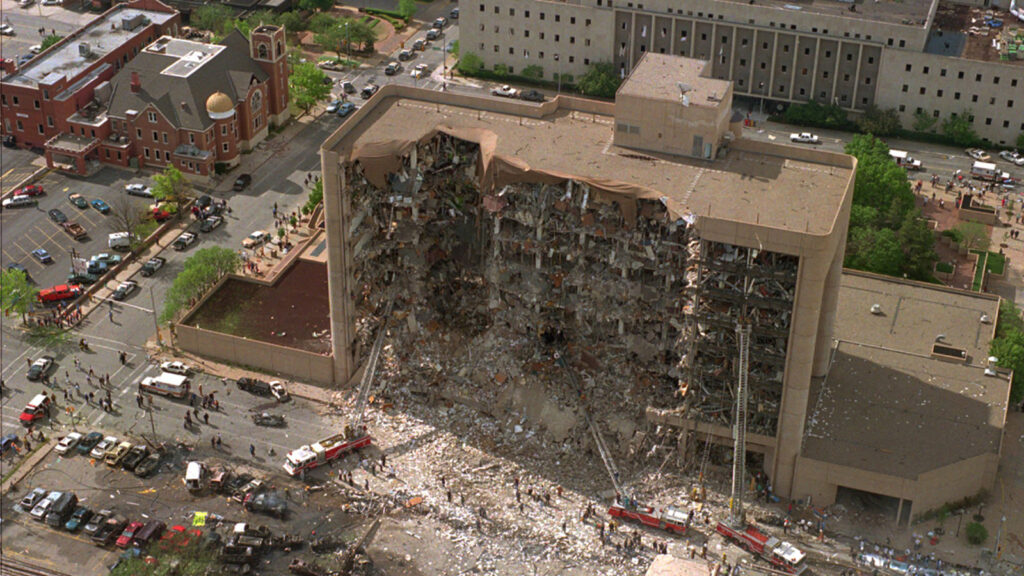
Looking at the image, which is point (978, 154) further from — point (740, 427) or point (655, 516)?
point (655, 516)

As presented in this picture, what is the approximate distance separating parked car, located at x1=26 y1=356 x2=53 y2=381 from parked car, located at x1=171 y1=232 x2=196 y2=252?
26.4 meters

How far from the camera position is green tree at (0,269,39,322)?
14900 centimetres

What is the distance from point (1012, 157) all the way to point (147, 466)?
124 metres

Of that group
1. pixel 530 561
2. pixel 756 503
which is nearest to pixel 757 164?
pixel 756 503

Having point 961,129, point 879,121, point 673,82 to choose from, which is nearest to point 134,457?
point 673,82

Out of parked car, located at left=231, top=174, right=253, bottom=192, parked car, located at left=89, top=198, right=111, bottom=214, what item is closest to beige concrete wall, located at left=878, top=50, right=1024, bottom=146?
parked car, located at left=231, top=174, right=253, bottom=192

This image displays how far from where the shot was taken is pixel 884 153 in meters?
176

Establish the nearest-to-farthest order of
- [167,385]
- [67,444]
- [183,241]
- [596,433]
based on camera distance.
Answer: [596,433] < [67,444] < [167,385] < [183,241]

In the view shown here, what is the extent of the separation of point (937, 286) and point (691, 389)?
40.2 meters

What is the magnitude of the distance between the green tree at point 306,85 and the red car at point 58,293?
5233 cm

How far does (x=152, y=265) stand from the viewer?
161000 mm

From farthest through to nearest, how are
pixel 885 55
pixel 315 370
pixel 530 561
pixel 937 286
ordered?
1. pixel 885 55
2. pixel 937 286
3. pixel 315 370
4. pixel 530 561

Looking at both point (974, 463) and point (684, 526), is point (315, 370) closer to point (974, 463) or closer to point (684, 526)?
point (684, 526)

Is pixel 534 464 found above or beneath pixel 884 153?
beneath
